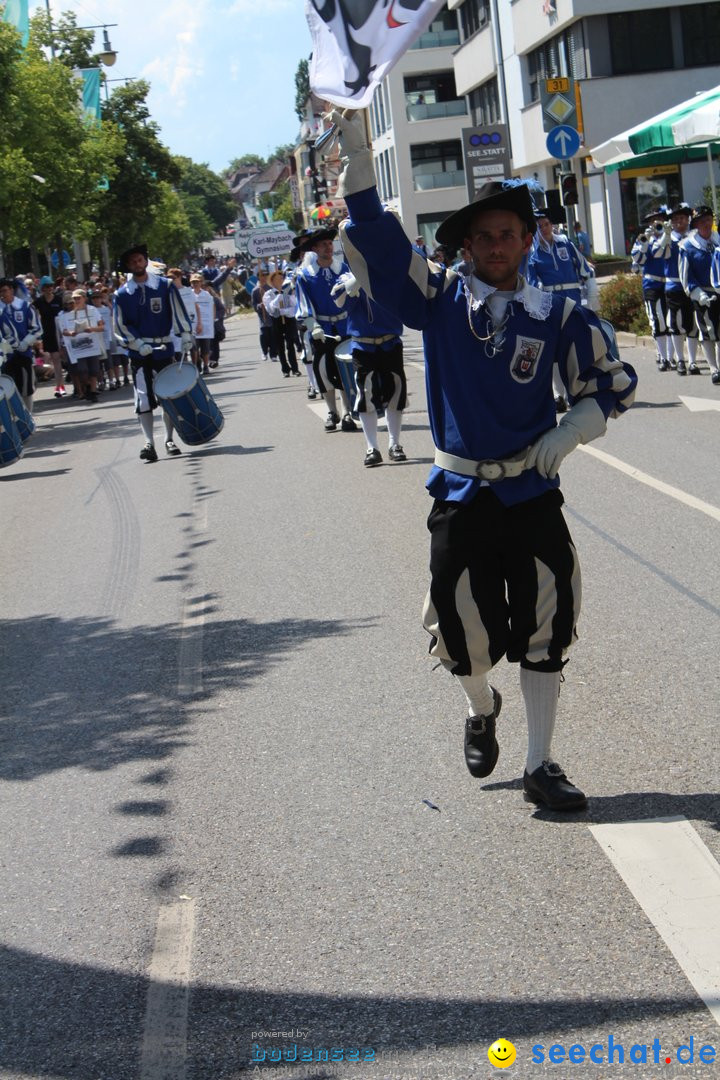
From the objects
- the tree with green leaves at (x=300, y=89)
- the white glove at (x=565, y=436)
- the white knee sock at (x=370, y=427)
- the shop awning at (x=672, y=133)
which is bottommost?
the white knee sock at (x=370, y=427)

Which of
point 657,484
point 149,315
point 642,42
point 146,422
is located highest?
point 642,42

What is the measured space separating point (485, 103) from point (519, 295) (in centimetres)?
5562

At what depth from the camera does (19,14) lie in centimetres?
3216

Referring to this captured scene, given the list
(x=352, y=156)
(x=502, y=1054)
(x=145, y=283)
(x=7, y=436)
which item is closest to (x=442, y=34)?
(x=145, y=283)

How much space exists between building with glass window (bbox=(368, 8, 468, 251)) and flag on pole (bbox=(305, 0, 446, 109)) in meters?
67.2

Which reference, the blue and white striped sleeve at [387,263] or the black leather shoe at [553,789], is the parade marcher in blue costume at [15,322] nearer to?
the blue and white striped sleeve at [387,263]

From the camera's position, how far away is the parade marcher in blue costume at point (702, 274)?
626 inches

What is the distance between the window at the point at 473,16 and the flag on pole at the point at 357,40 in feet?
167

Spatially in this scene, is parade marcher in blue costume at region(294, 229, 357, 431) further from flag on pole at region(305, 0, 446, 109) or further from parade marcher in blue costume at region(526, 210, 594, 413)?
flag on pole at region(305, 0, 446, 109)

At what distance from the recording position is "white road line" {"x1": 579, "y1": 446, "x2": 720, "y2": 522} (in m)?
9.46

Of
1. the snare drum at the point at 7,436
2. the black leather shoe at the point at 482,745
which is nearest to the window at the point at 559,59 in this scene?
the snare drum at the point at 7,436

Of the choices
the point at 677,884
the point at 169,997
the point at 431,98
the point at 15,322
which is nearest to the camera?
the point at 169,997

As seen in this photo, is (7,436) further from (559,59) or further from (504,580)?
(559,59)

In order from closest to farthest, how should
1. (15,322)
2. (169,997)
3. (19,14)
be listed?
(169,997) < (15,322) < (19,14)
